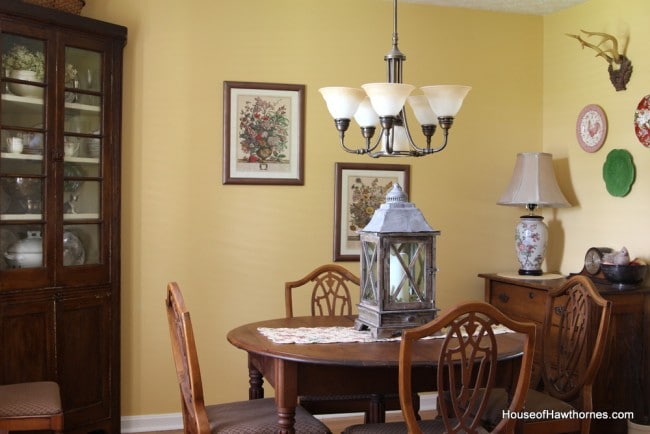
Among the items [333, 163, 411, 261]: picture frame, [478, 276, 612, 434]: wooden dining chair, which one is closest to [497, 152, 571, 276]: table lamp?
[333, 163, 411, 261]: picture frame

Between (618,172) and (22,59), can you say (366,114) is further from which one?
(618,172)

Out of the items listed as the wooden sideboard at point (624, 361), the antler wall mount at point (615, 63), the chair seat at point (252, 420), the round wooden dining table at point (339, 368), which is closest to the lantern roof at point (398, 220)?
the round wooden dining table at point (339, 368)

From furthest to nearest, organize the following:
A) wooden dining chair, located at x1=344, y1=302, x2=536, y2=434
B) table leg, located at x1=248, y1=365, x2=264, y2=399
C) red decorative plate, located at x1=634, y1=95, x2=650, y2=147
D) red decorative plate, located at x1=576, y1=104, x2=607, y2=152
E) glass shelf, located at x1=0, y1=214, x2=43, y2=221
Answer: red decorative plate, located at x1=576, y1=104, x2=607, y2=152 → red decorative plate, located at x1=634, y1=95, x2=650, y2=147 → glass shelf, located at x1=0, y1=214, x2=43, y2=221 → table leg, located at x1=248, y1=365, x2=264, y2=399 → wooden dining chair, located at x1=344, y1=302, x2=536, y2=434

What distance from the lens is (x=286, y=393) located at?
242 cm

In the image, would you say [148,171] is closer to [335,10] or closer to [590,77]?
[335,10]

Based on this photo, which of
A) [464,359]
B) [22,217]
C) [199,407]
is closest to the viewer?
[464,359]

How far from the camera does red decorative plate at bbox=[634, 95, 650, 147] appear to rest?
370 cm

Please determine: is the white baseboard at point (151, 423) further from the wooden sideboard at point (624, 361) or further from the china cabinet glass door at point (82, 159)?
the wooden sideboard at point (624, 361)

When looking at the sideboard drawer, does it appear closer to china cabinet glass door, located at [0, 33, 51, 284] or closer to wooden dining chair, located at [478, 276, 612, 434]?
wooden dining chair, located at [478, 276, 612, 434]

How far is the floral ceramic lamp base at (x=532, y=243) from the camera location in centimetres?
421

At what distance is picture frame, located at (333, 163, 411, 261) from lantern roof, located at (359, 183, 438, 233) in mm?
1472

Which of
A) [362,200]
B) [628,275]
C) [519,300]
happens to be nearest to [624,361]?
[628,275]

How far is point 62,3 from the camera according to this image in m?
3.46

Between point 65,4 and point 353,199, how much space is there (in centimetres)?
186
